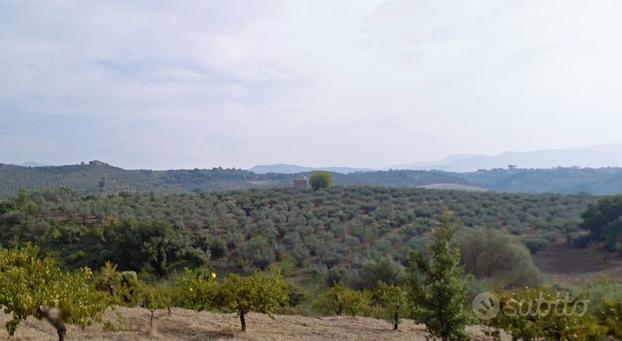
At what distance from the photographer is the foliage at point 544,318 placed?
256 inches

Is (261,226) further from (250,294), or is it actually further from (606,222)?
(250,294)

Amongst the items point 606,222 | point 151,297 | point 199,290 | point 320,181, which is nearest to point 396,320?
point 199,290

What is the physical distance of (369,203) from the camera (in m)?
34.9

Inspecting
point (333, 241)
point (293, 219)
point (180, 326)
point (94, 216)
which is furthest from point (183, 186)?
point (180, 326)

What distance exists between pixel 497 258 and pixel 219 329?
13960 millimetres

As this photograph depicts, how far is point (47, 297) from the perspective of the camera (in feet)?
20.5

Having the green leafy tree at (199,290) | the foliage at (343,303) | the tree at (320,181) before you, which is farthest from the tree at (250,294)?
the tree at (320,181)

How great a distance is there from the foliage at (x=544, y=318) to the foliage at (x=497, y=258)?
1198 cm

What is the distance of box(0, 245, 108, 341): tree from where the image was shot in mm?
6227

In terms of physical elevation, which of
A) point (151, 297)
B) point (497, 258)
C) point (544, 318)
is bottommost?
point (497, 258)

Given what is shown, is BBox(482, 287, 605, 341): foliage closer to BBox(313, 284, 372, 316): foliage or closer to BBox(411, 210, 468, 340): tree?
BBox(411, 210, 468, 340): tree

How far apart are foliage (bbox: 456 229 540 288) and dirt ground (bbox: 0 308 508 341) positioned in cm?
824

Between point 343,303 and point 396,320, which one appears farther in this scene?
point 343,303

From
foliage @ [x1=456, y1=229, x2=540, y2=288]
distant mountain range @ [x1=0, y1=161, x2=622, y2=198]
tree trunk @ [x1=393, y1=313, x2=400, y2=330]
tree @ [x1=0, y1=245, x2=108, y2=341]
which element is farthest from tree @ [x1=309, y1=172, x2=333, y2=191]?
tree @ [x1=0, y1=245, x2=108, y2=341]
